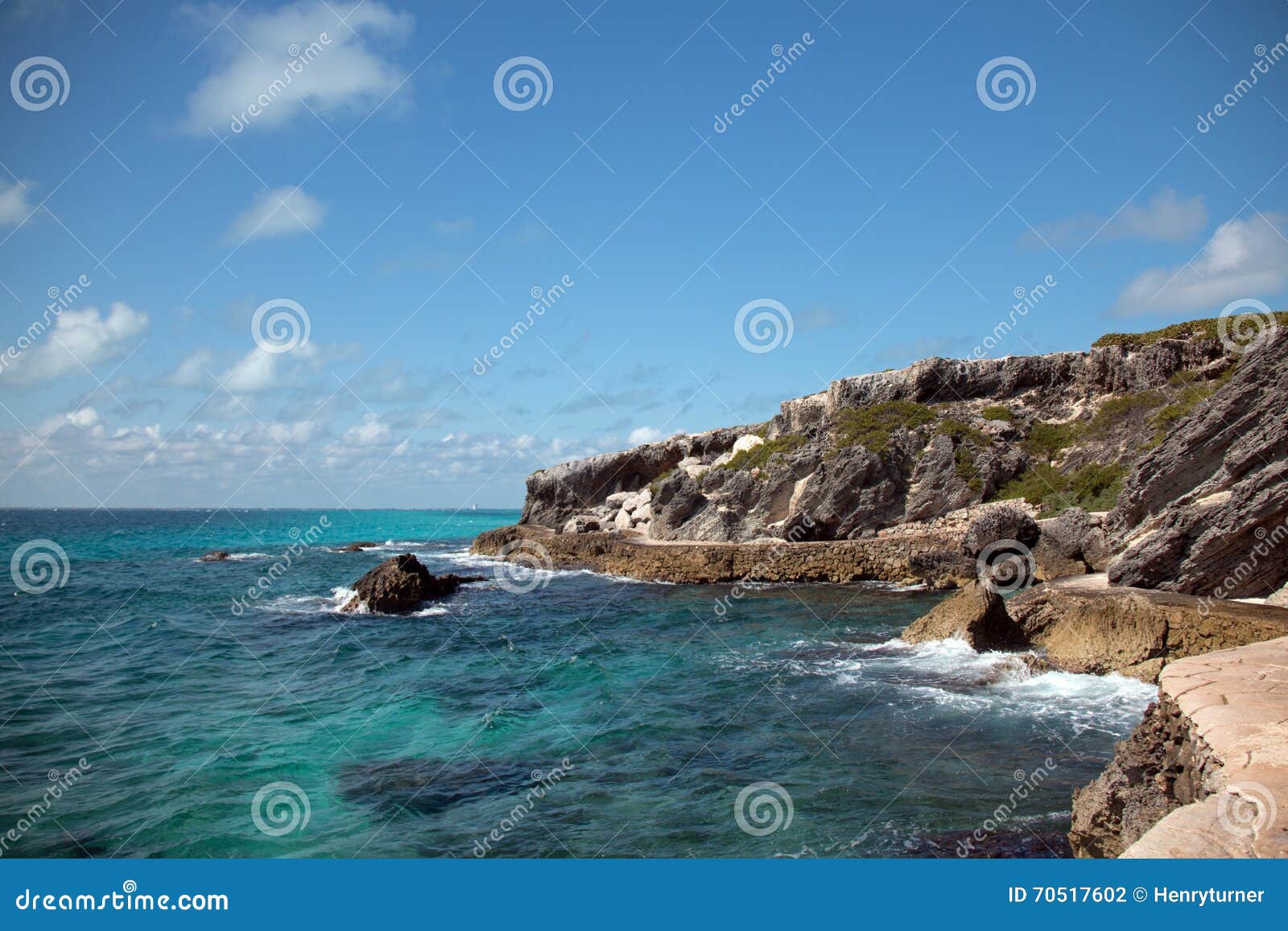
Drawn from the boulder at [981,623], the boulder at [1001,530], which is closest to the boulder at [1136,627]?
the boulder at [981,623]

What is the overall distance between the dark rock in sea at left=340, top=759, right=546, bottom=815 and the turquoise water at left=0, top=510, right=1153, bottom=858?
6 cm

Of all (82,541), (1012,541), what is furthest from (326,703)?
(82,541)

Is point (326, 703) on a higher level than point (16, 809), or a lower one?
higher

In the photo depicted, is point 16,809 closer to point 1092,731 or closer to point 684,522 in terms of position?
point 1092,731

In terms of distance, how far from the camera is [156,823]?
9.28 meters

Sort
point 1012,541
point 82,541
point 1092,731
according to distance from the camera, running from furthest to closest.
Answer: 1. point 82,541
2. point 1012,541
3. point 1092,731

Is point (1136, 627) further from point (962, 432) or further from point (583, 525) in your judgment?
point (583, 525)

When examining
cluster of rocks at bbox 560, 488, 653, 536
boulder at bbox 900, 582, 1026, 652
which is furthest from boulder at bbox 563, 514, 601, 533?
boulder at bbox 900, 582, 1026, 652

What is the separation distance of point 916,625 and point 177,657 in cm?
1890

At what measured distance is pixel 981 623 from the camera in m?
16.3

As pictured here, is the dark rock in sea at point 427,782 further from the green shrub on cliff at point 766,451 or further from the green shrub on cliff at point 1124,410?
the green shrub on cliff at point 1124,410

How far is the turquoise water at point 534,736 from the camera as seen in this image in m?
8.84

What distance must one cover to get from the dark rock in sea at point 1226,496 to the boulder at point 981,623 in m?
2.76

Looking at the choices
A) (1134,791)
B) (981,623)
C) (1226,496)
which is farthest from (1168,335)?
(1134,791)
